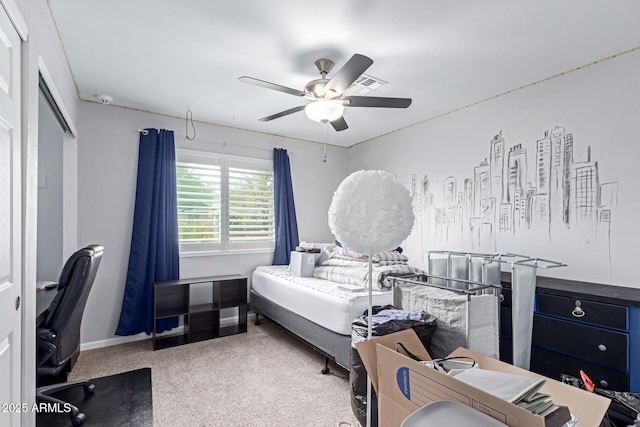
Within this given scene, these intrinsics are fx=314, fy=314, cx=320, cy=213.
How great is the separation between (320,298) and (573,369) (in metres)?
1.84

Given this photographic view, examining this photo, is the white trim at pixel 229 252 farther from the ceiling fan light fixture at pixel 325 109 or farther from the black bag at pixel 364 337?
the black bag at pixel 364 337

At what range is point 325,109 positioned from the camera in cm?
237

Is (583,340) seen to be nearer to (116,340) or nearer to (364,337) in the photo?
(364,337)

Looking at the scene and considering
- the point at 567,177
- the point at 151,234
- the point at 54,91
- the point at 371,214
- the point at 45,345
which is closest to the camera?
the point at 371,214

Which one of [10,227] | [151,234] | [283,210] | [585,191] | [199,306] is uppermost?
[585,191]

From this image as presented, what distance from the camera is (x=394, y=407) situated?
1193 millimetres

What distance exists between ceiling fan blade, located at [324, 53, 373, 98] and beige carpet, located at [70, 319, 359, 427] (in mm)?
2217

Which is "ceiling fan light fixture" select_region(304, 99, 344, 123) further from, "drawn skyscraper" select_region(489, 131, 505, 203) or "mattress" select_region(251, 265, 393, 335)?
"drawn skyscraper" select_region(489, 131, 505, 203)

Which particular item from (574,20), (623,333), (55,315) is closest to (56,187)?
(55,315)

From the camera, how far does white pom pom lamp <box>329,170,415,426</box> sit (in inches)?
59.4

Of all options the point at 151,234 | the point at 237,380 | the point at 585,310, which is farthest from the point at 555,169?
the point at 151,234

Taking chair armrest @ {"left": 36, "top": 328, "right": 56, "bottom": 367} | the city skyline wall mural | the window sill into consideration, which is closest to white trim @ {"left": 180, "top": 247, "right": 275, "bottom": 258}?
the window sill

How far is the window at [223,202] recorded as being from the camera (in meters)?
3.78

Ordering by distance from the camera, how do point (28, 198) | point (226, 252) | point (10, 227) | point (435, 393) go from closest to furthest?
point (435, 393) < point (10, 227) < point (28, 198) < point (226, 252)
